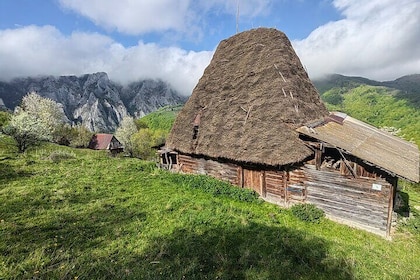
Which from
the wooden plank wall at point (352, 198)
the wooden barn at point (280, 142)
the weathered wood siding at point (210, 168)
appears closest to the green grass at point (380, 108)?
the wooden barn at point (280, 142)

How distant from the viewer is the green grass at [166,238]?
6625 millimetres

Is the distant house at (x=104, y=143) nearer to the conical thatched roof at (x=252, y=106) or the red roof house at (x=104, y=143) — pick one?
the red roof house at (x=104, y=143)

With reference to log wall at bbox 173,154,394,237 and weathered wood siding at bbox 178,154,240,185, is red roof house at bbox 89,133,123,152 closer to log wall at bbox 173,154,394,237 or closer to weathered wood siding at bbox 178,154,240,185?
weathered wood siding at bbox 178,154,240,185

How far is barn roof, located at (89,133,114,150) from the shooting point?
5078 cm

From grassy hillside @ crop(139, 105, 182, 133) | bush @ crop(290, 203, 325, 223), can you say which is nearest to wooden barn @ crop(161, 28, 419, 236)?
bush @ crop(290, 203, 325, 223)

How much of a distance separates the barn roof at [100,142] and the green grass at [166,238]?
3757cm

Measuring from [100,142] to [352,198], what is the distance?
166 ft

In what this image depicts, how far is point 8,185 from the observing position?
12.1 metres

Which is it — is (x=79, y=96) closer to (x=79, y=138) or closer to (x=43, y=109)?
(x=79, y=138)

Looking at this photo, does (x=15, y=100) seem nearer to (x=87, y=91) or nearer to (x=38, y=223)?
(x=87, y=91)

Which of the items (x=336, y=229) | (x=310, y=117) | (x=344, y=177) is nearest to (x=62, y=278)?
(x=336, y=229)

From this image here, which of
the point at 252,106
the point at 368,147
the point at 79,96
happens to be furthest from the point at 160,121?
the point at 368,147

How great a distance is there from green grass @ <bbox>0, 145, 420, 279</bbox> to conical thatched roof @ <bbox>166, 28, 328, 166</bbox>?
3.00 metres

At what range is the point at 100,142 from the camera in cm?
5197
